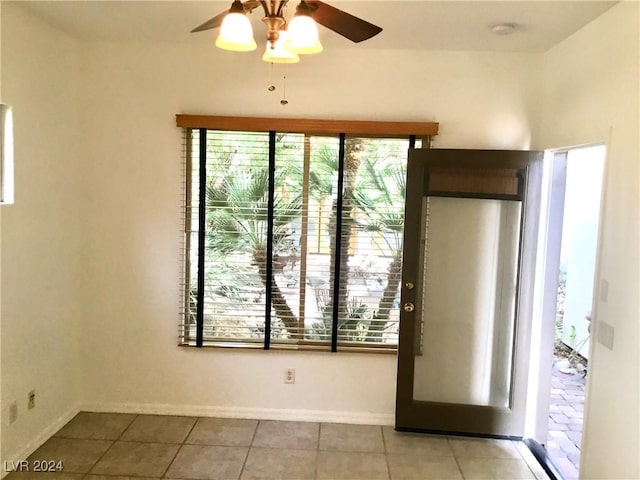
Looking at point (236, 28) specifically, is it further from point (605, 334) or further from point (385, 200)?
point (605, 334)

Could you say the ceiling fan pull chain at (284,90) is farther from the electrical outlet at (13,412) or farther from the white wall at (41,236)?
the electrical outlet at (13,412)

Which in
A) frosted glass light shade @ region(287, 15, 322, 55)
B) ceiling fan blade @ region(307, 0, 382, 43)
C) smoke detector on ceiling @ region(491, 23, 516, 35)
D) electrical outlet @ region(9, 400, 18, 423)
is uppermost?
smoke detector on ceiling @ region(491, 23, 516, 35)

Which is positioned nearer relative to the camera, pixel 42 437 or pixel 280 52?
pixel 280 52

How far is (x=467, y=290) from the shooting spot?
139 inches

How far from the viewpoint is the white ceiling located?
103 inches

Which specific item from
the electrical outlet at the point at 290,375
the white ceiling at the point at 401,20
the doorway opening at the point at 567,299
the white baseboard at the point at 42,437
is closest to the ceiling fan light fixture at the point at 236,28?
the white ceiling at the point at 401,20

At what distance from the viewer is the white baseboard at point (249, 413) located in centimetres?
369

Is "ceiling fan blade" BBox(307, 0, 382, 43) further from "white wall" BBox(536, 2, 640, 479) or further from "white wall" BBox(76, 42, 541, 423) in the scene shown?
"white wall" BBox(76, 42, 541, 423)

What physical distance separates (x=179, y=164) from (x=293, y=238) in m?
0.94

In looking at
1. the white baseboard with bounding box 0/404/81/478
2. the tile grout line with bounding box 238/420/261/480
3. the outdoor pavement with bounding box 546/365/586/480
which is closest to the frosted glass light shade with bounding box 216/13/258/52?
the tile grout line with bounding box 238/420/261/480

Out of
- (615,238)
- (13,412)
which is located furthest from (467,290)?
(13,412)

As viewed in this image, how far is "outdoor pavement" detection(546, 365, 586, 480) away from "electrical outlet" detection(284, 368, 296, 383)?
177 cm

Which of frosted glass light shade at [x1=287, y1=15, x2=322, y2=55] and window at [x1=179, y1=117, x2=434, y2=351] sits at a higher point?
frosted glass light shade at [x1=287, y1=15, x2=322, y2=55]

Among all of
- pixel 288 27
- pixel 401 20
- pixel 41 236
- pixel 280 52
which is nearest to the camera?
pixel 288 27
